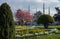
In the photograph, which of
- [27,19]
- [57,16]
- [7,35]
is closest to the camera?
[7,35]

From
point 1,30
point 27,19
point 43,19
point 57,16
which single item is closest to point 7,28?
point 1,30

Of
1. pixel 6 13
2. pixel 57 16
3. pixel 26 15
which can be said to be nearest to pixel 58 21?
pixel 57 16

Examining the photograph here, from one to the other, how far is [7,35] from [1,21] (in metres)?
0.72

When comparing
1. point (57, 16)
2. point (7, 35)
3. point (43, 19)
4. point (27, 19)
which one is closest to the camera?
point (7, 35)

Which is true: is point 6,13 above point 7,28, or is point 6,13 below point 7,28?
above

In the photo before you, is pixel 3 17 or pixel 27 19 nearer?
pixel 3 17

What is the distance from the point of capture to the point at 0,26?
10172mm

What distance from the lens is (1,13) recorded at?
34.6ft

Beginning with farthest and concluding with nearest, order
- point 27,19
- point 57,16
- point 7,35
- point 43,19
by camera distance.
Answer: point 57,16 < point 27,19 < point 43,19 < point 7,35

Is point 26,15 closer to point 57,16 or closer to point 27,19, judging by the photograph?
point 27,19

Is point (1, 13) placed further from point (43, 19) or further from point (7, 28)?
point (43, 19)

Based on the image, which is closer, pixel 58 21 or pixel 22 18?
pixel 22 18

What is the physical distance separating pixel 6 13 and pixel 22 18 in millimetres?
40027

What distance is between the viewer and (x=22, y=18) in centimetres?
5056
